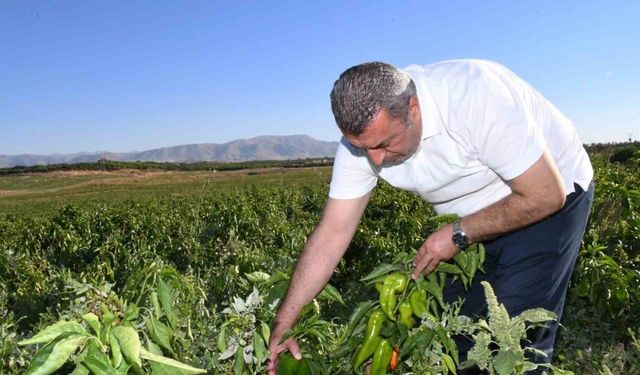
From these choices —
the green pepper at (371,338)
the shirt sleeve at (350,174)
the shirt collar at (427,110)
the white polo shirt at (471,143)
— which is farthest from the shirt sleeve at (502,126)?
the green pepper at (371,338)

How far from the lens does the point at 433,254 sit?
2.02 meters

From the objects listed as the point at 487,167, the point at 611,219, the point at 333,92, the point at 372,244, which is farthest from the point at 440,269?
the point at 372,244

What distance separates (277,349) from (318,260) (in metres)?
0.59

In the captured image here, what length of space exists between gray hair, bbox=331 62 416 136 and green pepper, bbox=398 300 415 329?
0.58 m

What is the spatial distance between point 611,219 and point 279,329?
3.31 meters

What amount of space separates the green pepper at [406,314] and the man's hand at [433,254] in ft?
Result: 0.40

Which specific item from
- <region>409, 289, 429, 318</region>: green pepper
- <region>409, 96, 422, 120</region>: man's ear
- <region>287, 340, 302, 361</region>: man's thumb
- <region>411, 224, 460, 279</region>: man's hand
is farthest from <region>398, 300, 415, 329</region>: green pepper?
<region>409, 96, 422, 120</region>: man's ear

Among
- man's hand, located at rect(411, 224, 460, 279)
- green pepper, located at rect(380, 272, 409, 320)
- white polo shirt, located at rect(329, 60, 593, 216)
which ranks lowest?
green pepper, located at rect(380, 272, 409, 320)

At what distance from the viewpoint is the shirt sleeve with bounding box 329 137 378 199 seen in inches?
99.0

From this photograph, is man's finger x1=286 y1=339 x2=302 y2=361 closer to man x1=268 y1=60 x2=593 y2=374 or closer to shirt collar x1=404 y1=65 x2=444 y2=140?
man x1=268 y1=60 x2=593 y2=374

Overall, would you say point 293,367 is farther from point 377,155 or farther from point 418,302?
point 377,155

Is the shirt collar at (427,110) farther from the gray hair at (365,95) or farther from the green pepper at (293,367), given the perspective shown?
the green pepper at (293,367)

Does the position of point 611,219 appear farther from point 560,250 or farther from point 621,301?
point 560,250

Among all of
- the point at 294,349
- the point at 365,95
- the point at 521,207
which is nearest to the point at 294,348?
the point at 294,349
